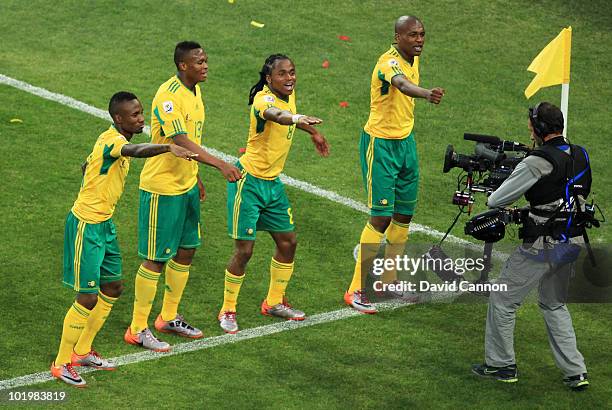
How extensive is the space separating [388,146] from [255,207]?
1503mm

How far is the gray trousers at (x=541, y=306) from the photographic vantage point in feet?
33.4

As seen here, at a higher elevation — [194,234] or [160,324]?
[194,234]

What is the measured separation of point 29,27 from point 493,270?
968 cm

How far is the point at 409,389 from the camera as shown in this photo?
10.2m

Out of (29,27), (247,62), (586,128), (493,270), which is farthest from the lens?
(29,27)

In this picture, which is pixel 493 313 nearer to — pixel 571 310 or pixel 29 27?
pixel 571 310

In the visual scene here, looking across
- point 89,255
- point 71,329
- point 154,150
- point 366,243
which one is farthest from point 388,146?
point 71,329

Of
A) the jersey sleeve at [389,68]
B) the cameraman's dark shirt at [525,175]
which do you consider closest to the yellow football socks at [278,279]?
the jersey sleeve at [389,68]

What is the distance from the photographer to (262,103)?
11.0m

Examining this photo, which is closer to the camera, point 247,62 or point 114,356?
point 114,356

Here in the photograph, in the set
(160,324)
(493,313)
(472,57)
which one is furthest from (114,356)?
(472,57)

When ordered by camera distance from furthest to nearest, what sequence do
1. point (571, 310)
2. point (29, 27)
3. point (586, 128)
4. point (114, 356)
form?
point (29, 27)
point (586, 128)
point (571, 310)
point (114, 356)

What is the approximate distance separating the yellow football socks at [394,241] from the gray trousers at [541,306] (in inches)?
84.8

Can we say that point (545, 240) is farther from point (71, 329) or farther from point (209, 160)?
point (71, 329)
